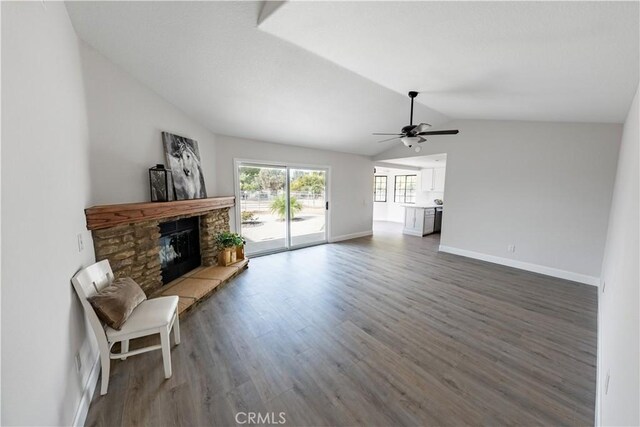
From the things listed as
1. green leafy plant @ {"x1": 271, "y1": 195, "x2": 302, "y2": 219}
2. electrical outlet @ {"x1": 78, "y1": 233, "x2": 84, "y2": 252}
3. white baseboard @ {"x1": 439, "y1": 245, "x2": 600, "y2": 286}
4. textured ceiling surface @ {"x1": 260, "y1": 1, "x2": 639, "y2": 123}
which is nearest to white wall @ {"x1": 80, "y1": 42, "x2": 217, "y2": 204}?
electrical outlet @ {"x1": 78, "y1": 233, "x2": 84, "y2": 252}

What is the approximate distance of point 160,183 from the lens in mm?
2824

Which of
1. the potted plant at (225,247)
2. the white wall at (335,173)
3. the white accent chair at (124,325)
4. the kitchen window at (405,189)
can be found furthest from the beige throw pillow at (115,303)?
the kitchen window at (405,189)

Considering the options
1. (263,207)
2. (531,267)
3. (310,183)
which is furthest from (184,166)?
(531,267)

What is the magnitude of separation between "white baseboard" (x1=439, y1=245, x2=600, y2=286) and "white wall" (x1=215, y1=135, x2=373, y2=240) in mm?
2483

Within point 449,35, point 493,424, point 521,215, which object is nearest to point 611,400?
point 493,424

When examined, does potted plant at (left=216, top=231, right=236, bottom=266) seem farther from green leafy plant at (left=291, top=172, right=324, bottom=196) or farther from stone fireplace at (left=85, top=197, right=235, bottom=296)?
green leafy plant at (left=291, top=172, right=324, bottom=196)

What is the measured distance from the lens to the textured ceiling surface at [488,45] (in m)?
1.46

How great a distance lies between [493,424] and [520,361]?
0.82 meters

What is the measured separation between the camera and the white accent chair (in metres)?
1.65

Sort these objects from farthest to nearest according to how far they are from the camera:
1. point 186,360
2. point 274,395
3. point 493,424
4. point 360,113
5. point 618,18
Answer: point 360,113 → point 186,360 → point 274,395 → point 493,424 → point 618,18

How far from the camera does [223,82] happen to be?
2775 mm

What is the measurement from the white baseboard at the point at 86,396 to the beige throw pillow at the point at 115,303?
1.39 feet

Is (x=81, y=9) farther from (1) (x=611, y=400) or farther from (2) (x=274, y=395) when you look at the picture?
(1) (x=611, y=400)

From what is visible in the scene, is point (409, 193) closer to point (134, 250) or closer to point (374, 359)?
point (374, 359)
